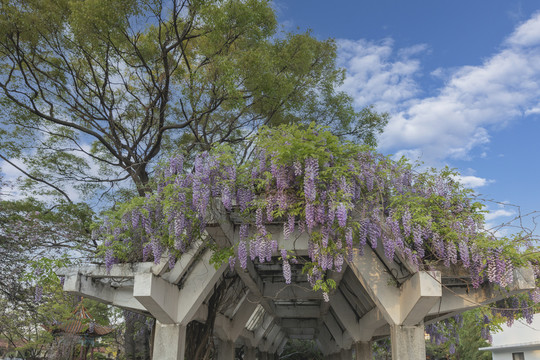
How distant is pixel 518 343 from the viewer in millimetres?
15742

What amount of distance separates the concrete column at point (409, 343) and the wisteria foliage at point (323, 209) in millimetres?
758

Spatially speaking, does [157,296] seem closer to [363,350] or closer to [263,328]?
[363,350]

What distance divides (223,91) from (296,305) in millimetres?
5363

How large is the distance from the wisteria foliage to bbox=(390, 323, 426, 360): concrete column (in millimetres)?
758

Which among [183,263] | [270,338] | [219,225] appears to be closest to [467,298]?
[219,225]

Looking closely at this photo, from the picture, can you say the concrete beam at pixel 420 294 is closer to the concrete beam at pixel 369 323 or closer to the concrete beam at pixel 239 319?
the concrete beam at pixel 369 323

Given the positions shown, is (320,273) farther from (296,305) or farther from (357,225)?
(296,305)

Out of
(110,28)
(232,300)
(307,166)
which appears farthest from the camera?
(110,28)

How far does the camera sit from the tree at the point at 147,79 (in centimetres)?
838

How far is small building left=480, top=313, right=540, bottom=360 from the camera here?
1524 cm

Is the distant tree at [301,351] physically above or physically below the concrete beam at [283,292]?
below

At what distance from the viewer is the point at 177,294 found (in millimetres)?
5223

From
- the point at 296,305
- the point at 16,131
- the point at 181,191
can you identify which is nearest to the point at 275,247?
the point at 181,191

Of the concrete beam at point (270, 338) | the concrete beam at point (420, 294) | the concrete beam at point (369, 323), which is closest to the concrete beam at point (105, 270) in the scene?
the concrete beam at point (420, 294)
